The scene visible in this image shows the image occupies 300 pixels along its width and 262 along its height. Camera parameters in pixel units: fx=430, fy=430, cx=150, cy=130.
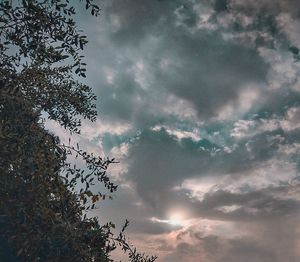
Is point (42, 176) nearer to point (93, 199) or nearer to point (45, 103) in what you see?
point (93, 199)

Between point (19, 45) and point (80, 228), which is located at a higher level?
point (19, 45)

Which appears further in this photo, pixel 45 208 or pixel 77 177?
pixel 77 177

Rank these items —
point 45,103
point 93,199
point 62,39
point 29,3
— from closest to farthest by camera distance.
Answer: point 29,3
point 62,39
point 93,199
point 45,103

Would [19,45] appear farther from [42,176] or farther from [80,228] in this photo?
[80,228]

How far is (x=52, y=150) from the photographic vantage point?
41.8 feet

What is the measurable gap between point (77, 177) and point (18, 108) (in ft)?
9.04

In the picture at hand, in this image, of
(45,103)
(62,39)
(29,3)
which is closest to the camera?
(29,3)

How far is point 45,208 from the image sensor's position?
35.6ft

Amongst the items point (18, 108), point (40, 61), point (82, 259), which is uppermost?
point (40, 61)

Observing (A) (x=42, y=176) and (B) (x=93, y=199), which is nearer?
(A) (x=42, y=176)

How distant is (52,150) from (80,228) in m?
2.58

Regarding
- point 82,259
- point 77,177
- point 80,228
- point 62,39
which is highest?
point 62,39

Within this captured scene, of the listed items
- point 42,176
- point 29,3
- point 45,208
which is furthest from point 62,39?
point 45,208

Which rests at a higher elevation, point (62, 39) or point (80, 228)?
point (62, 39)
